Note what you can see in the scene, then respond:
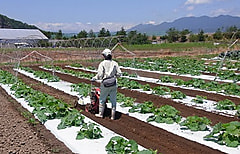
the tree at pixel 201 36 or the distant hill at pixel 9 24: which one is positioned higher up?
the distant hill at pixel 9 24

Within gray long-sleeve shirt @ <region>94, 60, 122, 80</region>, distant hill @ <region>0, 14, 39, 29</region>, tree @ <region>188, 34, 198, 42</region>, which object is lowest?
tree @ <region>188, 34, 198, 42</region>

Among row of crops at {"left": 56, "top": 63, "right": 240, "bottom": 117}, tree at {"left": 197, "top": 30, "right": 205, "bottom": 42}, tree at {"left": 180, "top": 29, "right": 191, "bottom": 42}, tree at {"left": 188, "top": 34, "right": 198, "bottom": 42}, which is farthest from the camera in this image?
tree at {"left": 180, "top": 29, "right": 191, "bottom": 42}

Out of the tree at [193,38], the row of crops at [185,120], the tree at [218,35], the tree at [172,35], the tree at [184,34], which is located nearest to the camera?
the row of crops at [185,120]

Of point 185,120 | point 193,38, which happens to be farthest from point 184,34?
point 185,120

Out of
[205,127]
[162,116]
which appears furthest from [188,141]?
[162,116]

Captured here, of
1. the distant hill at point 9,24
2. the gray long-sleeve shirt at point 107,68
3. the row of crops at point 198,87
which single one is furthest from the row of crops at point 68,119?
the distant hill at point 9,24

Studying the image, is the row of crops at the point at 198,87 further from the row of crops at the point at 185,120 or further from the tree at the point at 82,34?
the tree at the point at 82,34

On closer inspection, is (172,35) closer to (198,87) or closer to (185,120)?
(198,87)

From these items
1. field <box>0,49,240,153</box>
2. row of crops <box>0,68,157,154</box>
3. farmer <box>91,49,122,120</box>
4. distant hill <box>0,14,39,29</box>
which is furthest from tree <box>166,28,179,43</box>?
distant hill <box>0,14,39,29</box>

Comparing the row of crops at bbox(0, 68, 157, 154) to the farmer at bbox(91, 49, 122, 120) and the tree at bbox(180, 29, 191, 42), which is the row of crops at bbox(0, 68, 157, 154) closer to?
the farmer at bbox(91, 49, 122, 120)

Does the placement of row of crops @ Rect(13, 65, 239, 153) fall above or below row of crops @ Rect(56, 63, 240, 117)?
above

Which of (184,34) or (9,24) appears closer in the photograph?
(184,34)

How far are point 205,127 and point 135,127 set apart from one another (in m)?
1.45

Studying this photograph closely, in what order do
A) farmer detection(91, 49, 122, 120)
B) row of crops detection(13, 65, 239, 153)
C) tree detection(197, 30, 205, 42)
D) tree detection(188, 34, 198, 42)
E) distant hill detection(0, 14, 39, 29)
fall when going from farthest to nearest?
distant hill detection(0, 14, 39, 29) → tree detection(188, 34, 198, 42) → tree detection(197, 30, 205, 42) → farmer detection(91, 49, 122, 120) → row of crops detection(13, 65, 239, 153)
